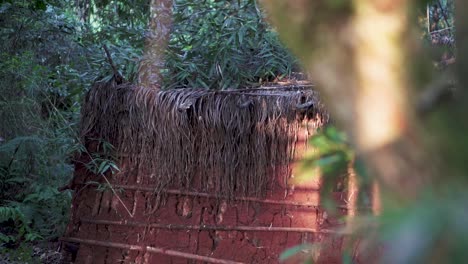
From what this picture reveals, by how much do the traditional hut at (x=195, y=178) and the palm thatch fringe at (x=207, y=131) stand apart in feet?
0.03

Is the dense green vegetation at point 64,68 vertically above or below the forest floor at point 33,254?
above

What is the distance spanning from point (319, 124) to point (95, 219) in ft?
9.14

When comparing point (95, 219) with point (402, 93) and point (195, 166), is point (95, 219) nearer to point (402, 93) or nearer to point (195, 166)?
point (195, 166)

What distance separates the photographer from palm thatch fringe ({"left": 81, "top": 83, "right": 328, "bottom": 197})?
6402 millimetres

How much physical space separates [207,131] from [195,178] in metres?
0.53

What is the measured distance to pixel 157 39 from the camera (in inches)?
307

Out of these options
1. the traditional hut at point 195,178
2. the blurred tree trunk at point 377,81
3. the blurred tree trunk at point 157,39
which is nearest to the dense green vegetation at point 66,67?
the blurred tree trunk at point 157,39

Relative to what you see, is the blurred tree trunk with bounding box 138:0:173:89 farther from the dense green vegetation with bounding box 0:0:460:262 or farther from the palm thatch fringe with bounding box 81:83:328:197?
the palm thatch fringe with bounding box 81:83:328:197

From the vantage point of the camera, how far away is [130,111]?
7066 mm

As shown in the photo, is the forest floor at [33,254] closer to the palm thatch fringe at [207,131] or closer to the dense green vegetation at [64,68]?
the dense green vegetation at [64,68]

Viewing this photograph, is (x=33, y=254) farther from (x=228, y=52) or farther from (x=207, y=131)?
(x=228, y=52)

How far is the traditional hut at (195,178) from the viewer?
21.0 feet

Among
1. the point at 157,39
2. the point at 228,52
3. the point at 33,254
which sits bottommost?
the point at 33,254

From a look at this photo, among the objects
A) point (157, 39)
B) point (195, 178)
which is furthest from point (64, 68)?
point (195, 178)
